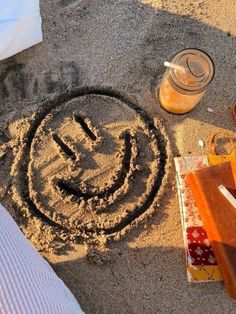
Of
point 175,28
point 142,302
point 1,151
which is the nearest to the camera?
point 142,302

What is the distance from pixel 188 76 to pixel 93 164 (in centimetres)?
50

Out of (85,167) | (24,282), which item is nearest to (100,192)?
(85,167)

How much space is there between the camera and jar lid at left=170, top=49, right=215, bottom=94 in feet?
6.08

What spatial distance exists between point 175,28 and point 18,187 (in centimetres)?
97

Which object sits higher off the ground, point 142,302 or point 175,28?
point 175,28

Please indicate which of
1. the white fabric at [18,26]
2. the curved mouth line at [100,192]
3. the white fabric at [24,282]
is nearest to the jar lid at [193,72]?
the curved mouth line at [100,192]

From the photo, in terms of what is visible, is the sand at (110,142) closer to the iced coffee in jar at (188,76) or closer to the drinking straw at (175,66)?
the iced coffee in jar at (188,76)

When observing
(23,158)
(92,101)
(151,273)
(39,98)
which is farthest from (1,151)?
(151,273)

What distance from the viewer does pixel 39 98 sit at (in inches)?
80.6

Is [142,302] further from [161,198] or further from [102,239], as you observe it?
[161,198]

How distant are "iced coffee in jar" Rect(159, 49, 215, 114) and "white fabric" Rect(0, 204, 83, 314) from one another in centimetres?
81

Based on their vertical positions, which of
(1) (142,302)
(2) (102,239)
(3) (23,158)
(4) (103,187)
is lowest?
(1) (142,302)

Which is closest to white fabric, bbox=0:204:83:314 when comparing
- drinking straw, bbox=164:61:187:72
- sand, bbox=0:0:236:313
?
sand, bbox=0:0:236:313

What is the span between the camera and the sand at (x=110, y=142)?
186 cm
